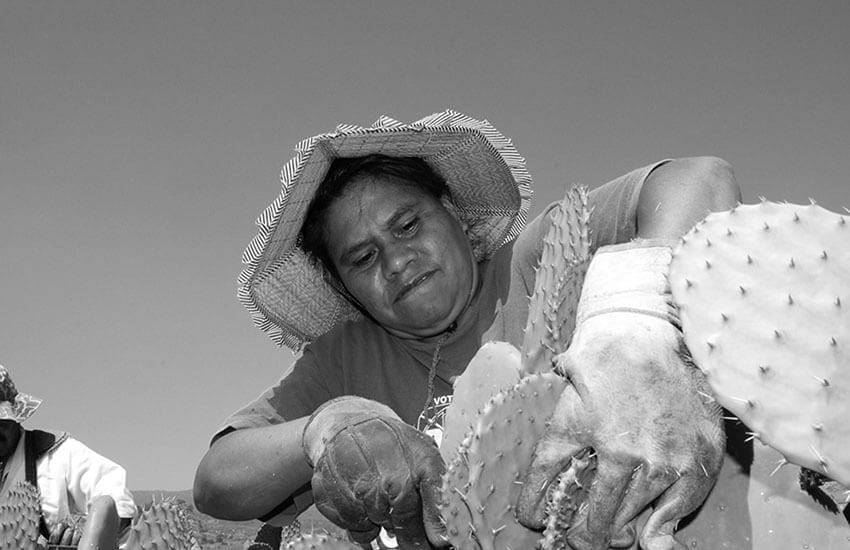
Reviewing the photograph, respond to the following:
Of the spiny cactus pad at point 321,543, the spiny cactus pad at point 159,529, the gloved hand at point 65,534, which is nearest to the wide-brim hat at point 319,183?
the spiny cactus pad at point 159,529

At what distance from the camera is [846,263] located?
79cm

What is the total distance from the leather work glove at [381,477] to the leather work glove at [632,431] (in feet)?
0.52

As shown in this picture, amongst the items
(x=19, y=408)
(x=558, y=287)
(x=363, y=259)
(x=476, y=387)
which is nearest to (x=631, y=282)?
(x=558, y=287)

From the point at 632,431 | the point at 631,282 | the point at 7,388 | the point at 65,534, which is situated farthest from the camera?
the point at 7,388

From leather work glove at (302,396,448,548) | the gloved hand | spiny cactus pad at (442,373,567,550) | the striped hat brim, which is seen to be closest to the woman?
leather work glove at (302,396,448,548)

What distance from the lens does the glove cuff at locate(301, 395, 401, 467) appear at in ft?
3.39

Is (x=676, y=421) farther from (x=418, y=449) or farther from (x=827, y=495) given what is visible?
(x=418, y=449)

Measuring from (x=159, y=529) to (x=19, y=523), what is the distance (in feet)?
2.51

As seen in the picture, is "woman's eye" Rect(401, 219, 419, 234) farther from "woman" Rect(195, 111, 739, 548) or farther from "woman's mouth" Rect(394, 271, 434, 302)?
"woman's mouth" Rect(394, 271, 434, 302)

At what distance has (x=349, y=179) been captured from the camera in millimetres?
1771

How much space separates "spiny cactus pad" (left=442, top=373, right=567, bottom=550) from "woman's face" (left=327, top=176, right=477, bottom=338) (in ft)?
2.68

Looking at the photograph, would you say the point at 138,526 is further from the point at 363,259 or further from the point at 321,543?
the point at 363,259

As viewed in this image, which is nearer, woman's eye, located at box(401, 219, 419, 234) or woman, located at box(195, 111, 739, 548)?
woman, located at box(195, 111, 739, 548)

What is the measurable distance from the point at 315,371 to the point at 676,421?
123 centimetres
